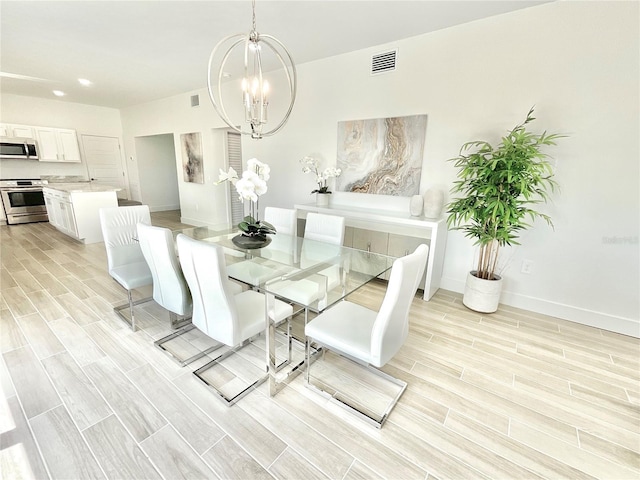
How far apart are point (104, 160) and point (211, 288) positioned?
25.8 ft

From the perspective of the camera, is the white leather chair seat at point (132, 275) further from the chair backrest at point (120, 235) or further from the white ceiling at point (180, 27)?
the white ceiling at point (180, 27)

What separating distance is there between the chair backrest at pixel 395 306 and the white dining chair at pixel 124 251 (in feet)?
6.54

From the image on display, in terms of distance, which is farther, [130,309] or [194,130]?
[194,130]

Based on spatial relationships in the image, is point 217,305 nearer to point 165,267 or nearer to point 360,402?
point 165,267

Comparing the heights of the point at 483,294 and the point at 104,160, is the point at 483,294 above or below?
below

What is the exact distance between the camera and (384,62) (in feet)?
10.4

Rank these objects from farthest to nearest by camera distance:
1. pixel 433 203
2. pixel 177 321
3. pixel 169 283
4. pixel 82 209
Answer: pixel 82 209, pixel 433 203, pixel 177 321, pixel 169 283

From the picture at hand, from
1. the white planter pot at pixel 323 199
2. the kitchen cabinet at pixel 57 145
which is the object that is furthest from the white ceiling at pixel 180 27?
the kitchen cabinet at pixel 57 145

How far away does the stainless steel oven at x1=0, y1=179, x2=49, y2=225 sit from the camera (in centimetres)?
563

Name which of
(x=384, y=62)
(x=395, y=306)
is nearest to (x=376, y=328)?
(x=395, y=306)

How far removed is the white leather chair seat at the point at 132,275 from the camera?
2277mm

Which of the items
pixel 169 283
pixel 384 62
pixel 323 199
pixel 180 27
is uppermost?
pixel 180 27

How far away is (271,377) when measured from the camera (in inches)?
66.4

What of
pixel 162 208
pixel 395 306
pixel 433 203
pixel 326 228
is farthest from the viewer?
pixel 162 208
